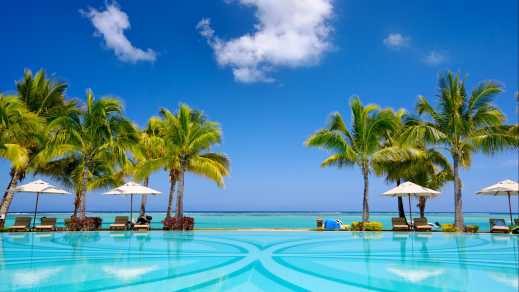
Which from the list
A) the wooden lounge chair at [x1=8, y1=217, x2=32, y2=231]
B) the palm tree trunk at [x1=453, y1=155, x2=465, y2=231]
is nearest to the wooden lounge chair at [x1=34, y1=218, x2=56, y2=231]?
the wooden lounge chair at [x1=8, y1=217, x2=32, y2=231]

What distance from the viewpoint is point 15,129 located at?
16766 millimetres

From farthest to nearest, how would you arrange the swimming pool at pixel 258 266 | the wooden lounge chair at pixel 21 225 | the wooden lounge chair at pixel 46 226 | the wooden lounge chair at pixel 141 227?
the wooden lounge chair at pixel 141 227
the wooden lounge chair at pixel 46 226
the wooden lounge chair at pixel 21 225
the swimming pool at pixel 258 266

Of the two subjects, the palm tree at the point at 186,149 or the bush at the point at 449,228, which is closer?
the bush at the point at 449,228

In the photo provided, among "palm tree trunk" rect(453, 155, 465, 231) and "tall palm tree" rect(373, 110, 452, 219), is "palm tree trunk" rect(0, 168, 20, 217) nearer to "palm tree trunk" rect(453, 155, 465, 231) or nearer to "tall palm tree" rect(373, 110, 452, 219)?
"tall palm tree" rect(373, 110, 452, 219)

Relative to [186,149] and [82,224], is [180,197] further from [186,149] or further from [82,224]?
[82,224]

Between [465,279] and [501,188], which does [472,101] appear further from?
[465,279]

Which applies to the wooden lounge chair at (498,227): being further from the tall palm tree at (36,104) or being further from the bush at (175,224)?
the tall palm tree at (36,104)

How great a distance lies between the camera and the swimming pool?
645 centimetres

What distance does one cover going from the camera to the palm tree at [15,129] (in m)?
16.2

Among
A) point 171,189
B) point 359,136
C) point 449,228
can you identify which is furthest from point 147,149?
point 449,228

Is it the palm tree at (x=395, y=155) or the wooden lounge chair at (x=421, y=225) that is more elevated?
the palm tree at (x=395, y=155)

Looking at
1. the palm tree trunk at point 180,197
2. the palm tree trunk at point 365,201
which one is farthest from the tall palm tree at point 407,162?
the palm tree trunk at point 180,197

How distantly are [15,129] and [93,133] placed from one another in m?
3.29

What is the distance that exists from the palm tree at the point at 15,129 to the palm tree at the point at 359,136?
13.4 meters
